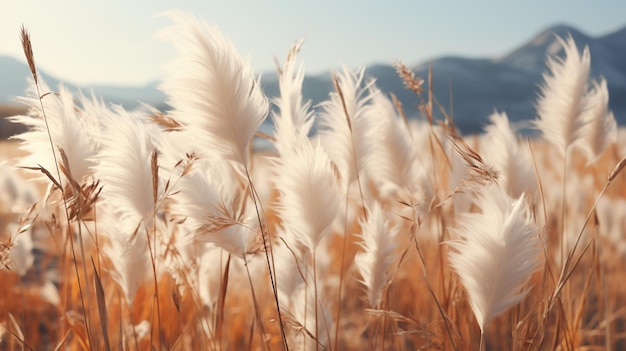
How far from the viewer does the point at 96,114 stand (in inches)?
44.8

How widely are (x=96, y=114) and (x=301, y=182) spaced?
0.47 meters

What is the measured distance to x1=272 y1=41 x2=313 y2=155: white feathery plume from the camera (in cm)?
103

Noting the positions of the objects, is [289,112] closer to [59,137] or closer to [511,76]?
[59,137]

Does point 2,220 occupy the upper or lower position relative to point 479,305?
lower

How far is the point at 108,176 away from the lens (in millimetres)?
916

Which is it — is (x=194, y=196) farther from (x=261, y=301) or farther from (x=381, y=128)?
(x=261, y=301)

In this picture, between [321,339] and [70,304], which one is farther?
[70,304]

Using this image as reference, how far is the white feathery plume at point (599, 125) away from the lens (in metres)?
1.50

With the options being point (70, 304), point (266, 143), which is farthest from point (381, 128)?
point (70, 304)

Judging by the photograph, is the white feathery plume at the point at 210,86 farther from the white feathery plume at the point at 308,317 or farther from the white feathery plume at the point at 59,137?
the white feathery plume at the point at 308,317

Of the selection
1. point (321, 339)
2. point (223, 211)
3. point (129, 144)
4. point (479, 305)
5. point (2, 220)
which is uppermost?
point (129, 144)

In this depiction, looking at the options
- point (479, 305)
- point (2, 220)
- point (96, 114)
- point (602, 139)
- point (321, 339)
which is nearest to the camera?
point (479, 305)

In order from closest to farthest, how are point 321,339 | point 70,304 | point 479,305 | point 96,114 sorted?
point 479,305, point 96,114, point 321,339, point 70,304

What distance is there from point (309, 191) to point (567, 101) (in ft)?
2.57
